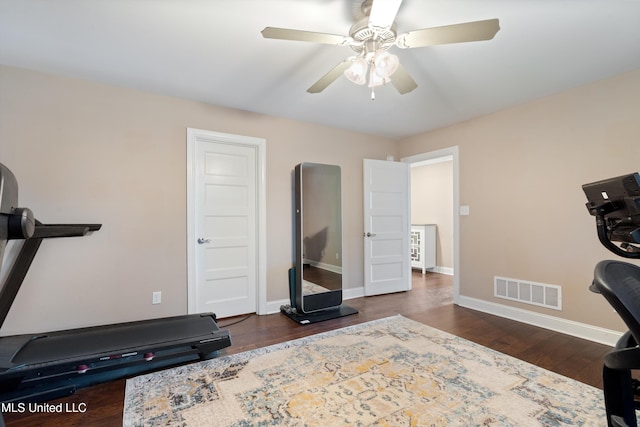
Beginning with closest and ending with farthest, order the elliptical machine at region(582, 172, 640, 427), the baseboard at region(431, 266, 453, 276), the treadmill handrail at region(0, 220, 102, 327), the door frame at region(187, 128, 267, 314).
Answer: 1. the elliptical machine at region(582, 172, 640, 427)
2. the treadmill handrail at region(0, 220, 102, 327)
3. the door frame at region(187, 128, 267, 314)
4. the baseboard at region(431, 266, 453, 276)

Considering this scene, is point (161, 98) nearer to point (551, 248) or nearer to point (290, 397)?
point (290, 397)

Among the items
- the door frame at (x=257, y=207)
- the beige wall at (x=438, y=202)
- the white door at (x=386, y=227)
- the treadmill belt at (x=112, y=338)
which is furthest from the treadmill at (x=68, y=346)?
the beige wall at (x=438, y=202)

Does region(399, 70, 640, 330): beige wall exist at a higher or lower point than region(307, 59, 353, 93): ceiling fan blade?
lower

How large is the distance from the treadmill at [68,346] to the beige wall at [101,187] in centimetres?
24

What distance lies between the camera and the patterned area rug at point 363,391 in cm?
160

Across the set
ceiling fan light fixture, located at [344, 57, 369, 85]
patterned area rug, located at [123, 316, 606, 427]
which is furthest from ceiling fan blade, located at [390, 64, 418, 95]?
patterned area rug, located at [123, 316, 606, 427]

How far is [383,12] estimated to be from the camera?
1.44 m

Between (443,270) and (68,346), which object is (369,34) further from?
(443,270)

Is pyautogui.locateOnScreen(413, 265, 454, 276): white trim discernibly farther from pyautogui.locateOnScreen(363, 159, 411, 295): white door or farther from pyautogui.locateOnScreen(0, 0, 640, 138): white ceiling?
pyautogui.locateOnScreen(0, 0, 640, 138): white ceiling

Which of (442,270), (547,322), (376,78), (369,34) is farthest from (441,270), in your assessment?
(369,34)

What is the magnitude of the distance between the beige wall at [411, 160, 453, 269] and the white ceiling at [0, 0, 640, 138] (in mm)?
2922

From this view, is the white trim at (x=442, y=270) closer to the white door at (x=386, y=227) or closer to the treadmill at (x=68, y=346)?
the white door at (x=386, y=227)

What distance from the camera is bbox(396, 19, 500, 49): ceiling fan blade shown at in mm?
1435

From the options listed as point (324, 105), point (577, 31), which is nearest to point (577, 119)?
point (577, 31)
